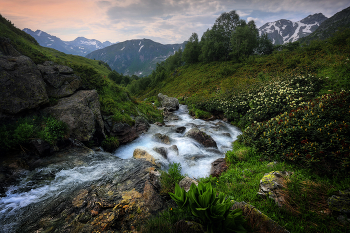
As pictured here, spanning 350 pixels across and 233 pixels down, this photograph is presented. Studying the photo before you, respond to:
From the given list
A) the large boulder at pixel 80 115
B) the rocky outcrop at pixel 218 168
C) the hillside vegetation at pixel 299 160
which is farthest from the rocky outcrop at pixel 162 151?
the large boulder at pixel 80 115

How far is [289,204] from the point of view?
3.92 m

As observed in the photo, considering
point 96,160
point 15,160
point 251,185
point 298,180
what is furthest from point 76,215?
point 298,180

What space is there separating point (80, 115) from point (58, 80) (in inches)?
140

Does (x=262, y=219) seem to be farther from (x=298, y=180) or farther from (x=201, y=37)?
(x=201, y=37)

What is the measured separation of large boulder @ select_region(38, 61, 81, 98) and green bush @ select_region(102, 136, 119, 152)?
4.25 m

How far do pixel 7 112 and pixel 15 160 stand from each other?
253 centimetres

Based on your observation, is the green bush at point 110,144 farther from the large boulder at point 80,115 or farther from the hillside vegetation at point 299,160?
the hillside vegetation at point 299,160

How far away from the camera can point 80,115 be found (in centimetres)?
826

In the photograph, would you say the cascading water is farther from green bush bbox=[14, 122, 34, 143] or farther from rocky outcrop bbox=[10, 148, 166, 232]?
green bush bbox=[14, 122, 34, 143]

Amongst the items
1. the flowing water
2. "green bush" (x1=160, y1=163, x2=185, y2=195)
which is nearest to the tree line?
the flowing water

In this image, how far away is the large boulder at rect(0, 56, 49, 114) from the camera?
6.53 m

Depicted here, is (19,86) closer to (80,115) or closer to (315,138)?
(80,115)

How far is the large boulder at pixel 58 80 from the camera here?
9023 millimetres

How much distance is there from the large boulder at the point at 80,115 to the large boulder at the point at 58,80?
0.66m
